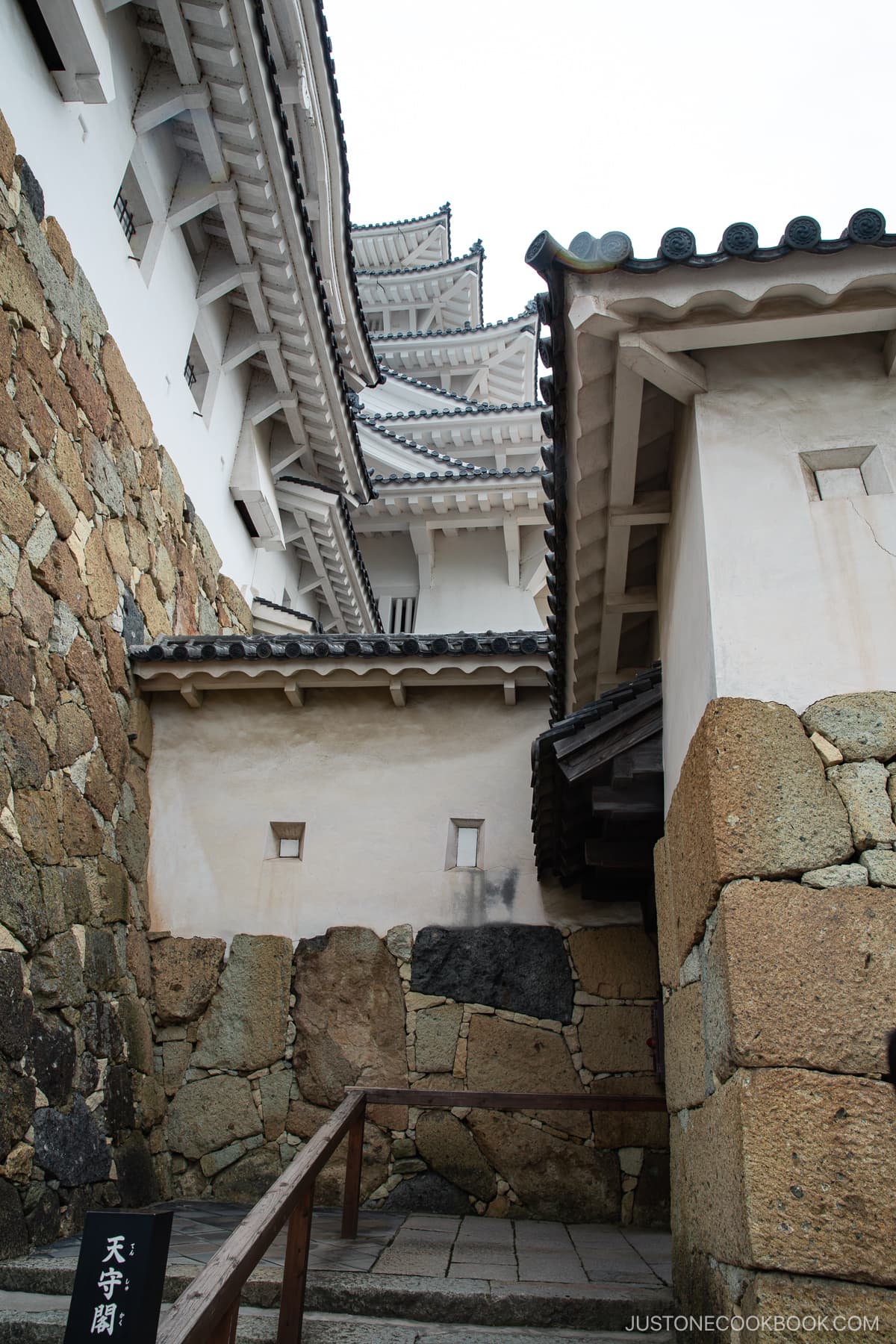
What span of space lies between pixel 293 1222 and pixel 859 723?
266 centimetres

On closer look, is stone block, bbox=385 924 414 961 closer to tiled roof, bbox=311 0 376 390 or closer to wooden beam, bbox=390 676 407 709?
wooden beam, bbox=390 676 407 709

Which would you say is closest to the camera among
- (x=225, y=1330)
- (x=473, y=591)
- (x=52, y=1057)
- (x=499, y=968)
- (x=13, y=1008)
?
(x=225, y=1330)

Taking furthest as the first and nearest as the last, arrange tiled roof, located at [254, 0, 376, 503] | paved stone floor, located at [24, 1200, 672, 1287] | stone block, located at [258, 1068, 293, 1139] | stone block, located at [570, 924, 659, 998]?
tiled roof, located at [254, 0, 376, 503] < stone block, located at [570, 924, 659, 998] < stone block, located at [258, 1068, 293, 1139] < paved stone floor, located at [24, 1200, 672, 1287]

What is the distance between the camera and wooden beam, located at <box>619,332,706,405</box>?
350cm

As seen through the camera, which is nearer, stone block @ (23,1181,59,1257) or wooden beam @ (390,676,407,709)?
stone block @ (23,1181,59,1257)

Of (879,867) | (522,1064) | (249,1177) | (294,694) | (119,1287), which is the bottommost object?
(249,1177)

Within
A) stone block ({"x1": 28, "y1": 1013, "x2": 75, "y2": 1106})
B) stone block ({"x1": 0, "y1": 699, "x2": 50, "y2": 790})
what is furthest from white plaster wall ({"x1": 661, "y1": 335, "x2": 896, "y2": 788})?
stone block ({"x1": 28, "y1": 1013, "x2": 75, "y2": 1106})

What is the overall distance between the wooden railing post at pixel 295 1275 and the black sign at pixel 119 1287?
131 cm

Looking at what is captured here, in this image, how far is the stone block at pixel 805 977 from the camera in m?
2.60

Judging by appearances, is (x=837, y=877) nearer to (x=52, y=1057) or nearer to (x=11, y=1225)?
(x=11, y=1225)

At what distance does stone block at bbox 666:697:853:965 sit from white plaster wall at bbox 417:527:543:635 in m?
11.6

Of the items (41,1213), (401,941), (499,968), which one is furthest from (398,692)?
(41,1213)

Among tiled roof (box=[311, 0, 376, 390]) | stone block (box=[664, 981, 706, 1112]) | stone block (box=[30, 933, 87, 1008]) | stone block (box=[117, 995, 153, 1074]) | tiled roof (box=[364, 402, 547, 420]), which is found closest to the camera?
stone block (box=[664, 981, 706, 1112])

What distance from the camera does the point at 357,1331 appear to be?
3486mm
